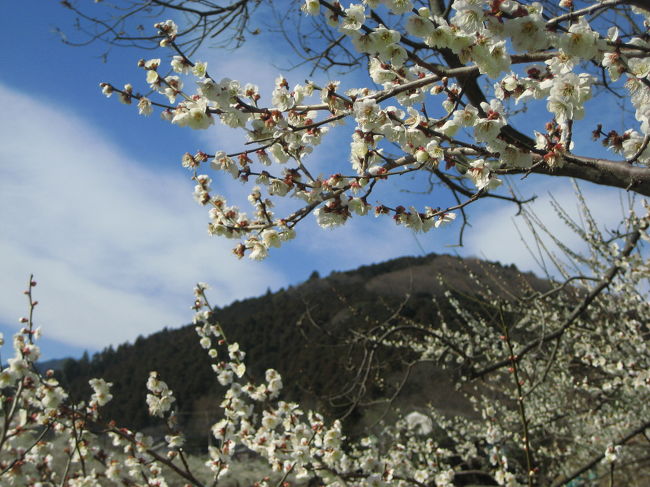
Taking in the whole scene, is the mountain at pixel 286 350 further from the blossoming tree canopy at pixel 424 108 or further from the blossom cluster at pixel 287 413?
the blossoming tree canopy at pixel 424 108

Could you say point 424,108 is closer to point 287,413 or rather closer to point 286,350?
point 287,413

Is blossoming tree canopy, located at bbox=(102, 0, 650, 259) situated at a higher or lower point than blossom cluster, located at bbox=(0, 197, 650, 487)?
higher

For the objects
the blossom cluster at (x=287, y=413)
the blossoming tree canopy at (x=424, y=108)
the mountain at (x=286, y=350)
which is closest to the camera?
the blossoming tree canopy at (x=424, y=108)

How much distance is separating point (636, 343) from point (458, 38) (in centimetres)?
547

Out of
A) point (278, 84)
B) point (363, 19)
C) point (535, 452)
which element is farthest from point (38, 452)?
point (535, 452)

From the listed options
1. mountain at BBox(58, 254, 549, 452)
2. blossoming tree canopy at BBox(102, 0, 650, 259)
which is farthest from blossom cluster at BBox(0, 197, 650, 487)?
mountain at BBox(58, 254, 549, 452)

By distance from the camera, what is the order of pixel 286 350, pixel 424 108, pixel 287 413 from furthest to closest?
pixel 286 350, pixel 287 413, pixel 424 108

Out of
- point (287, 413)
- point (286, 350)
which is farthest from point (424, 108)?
point (286, 350)

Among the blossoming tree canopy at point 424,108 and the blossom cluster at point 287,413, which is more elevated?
the blossoming tree canopy at point 424,108

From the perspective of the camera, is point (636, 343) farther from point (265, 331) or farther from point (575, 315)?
point (265, 331)

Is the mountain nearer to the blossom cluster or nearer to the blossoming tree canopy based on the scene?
the blossom cluster

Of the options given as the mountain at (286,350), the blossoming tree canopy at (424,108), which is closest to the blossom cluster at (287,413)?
the blossoming tree canopy at (424,108)

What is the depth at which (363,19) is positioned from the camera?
1.54 metres

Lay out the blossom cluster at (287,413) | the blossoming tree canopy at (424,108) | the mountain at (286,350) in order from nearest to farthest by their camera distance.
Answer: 1. the blossoming tree canopy at (424,108)
2. the blossom cluster at (287,413)
3. the mountain at (286,350)
